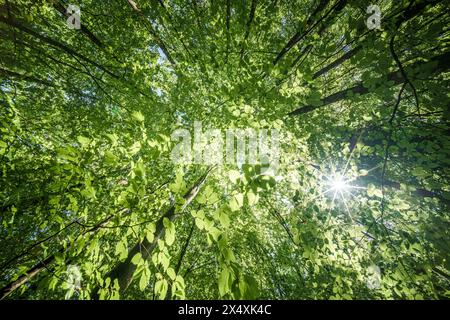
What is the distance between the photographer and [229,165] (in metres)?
3.68

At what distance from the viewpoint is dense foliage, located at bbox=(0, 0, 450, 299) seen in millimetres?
1500

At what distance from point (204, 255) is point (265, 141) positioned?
6.74 metres

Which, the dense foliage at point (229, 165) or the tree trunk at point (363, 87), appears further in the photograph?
the tree trunk at point (363, 87)

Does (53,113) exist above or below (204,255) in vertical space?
above

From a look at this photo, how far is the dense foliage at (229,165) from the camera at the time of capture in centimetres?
150

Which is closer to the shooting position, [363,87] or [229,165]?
[229,165]

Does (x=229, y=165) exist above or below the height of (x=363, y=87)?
below

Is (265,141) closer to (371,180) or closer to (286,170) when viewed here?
(286,170)

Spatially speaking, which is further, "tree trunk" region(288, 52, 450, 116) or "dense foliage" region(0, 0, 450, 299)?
"tree trunk" region(288, 52, 450, 116)
